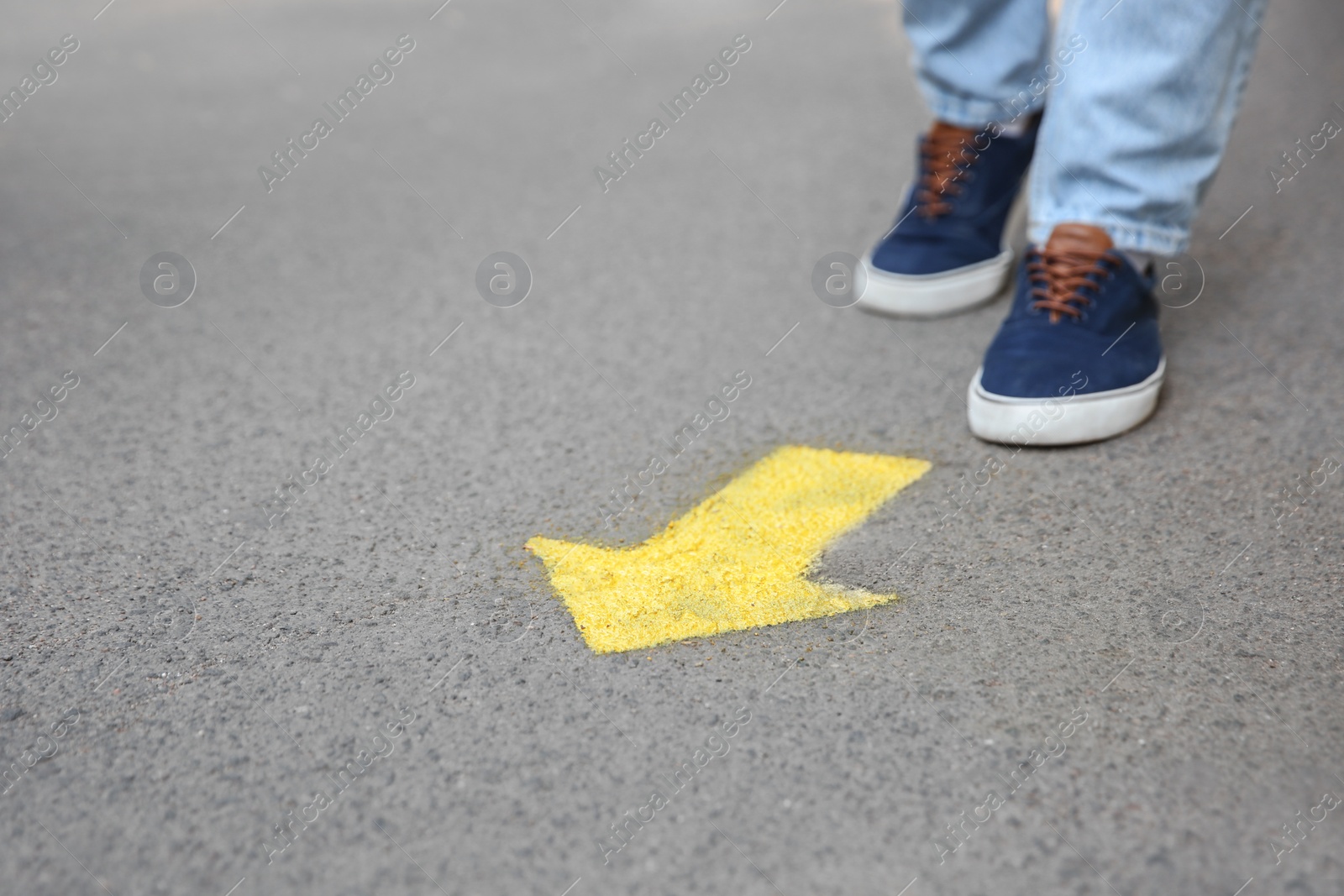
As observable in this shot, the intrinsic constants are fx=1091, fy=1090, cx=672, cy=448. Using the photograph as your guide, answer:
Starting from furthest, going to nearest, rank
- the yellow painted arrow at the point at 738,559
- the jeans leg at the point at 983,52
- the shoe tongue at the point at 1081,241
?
the jeans leg at the point at 983,52 → the shoe tongue at the point at 1081,241 → the yellow painted arrow at the point at 738,559

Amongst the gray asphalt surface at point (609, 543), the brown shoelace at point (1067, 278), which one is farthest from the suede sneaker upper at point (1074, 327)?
the gray asphalt surface at point (609, 543)

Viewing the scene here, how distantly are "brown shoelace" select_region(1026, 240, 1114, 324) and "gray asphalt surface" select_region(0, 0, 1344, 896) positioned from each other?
0.20m

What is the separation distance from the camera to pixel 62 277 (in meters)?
2.23

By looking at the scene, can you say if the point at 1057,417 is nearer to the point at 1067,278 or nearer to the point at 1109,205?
the point at 1067,278

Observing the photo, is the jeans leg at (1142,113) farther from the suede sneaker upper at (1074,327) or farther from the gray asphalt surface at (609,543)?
the gray asphalt surface at (609,543)

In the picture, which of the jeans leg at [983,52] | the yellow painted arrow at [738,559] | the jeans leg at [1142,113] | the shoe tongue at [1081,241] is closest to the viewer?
the yellow painted arrow at [738,559]

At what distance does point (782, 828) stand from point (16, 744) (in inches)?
29.5

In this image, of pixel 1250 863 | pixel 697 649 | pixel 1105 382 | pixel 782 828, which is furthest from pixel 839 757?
pixel 1105 382

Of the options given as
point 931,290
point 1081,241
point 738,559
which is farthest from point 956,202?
point 738,559

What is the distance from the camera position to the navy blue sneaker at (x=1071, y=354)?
150 centimetres

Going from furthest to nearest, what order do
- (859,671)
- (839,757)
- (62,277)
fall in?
(62,277) < (859,671) < (839,757)

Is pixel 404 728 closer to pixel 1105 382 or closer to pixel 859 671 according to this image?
pixel 859 671

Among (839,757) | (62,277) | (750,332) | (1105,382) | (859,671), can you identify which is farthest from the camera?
(62,277)

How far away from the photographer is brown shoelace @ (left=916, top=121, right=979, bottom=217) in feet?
6.24
